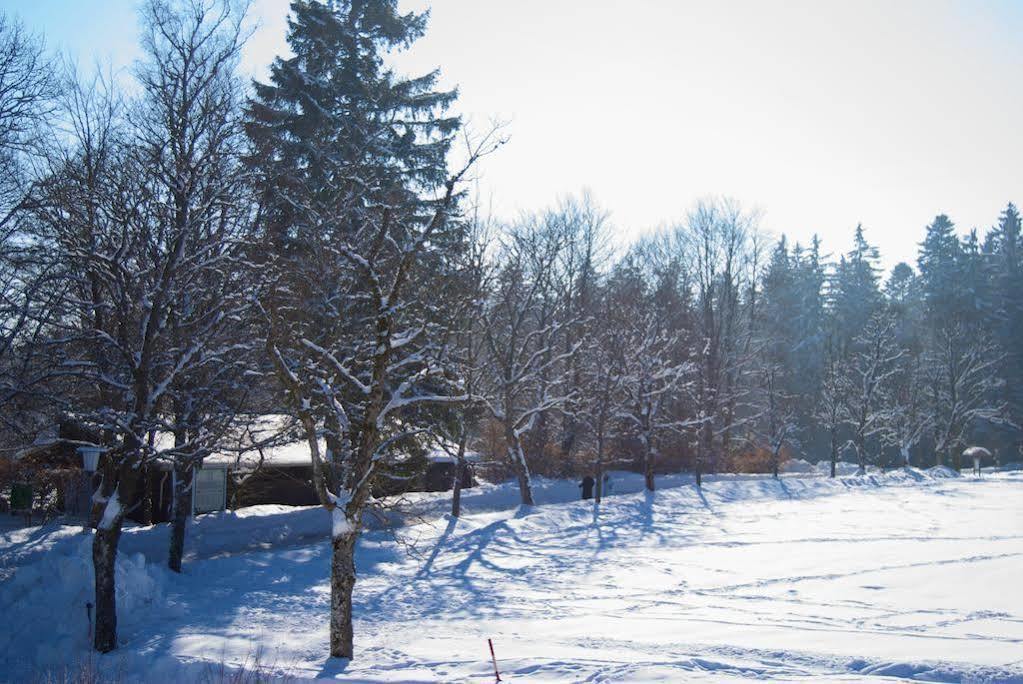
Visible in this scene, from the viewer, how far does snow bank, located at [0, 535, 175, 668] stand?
12.8 m

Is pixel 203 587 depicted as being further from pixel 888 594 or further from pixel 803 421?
pixel 803 421

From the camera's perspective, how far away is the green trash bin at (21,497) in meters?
24.8

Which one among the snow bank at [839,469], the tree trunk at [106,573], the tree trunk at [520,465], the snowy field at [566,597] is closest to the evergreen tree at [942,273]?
the snow bank at [839,469]

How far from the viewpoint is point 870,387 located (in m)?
44.8

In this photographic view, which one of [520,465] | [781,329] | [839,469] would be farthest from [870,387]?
[520,465]

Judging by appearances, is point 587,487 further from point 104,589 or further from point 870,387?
point 870,387

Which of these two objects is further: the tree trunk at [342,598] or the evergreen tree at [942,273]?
the evergreen tree at [942,273]

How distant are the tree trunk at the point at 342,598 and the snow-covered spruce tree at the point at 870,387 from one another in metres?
38.6

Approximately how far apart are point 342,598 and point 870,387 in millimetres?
41316

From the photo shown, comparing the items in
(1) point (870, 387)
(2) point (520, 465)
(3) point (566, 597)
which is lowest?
(3) point (566, 597)

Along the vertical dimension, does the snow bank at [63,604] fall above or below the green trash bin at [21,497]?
below

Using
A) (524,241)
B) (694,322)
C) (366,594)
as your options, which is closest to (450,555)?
(366,594)

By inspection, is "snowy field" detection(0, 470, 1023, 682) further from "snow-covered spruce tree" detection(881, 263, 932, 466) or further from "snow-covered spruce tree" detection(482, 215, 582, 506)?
"snow-covered spruce tree" detection(881, 263, 932, 466)

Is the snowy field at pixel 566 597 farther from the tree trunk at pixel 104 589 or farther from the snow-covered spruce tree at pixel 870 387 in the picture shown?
the snow-covered spruce tree at pixel 870 387
